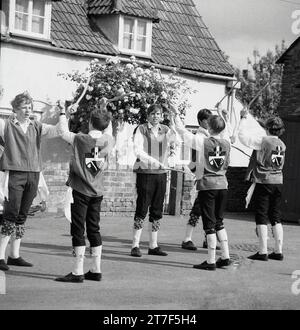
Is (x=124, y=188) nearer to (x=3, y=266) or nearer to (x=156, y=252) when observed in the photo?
(x=156, y=252)

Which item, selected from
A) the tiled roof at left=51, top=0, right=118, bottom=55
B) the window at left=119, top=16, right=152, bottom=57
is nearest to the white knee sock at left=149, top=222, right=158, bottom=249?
the tiled roof at left=51, top=0, right=118, bottom=55

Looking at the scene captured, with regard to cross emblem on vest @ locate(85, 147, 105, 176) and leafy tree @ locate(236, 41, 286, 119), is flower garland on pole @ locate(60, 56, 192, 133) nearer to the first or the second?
cross emblem on vest @ locate(85, 147, 105, 176)

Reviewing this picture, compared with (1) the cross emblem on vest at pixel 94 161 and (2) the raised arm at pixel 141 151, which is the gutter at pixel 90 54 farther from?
(1) the cross emblem on vest at pixel 94 161

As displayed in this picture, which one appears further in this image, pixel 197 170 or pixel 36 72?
pixel 36 72

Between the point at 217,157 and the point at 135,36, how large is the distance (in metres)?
11.2


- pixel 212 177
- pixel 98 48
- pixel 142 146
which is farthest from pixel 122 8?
pixel 212 177

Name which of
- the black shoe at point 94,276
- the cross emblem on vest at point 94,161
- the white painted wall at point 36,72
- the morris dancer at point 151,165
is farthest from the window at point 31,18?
the black shoe at point 94,276

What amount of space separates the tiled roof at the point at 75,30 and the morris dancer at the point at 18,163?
369 inches

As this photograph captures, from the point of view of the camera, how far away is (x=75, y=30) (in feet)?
61.7

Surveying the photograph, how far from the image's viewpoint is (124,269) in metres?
9.16

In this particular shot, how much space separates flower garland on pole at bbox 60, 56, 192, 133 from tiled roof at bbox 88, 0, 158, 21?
2184 millimetres

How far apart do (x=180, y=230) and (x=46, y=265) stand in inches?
198
